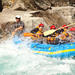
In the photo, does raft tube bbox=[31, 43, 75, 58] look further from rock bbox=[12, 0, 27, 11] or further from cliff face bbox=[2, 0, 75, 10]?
cliff face bbox=[2, 0, 75, 10]

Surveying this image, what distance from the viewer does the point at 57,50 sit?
464 cm

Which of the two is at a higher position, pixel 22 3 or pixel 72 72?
pixel 22 3

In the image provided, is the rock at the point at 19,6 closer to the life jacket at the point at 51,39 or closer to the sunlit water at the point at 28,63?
the sunlit water at the point at 28,63

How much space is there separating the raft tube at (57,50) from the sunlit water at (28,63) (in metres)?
0.14

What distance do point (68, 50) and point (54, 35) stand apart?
0.73 m

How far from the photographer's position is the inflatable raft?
4.57 metres

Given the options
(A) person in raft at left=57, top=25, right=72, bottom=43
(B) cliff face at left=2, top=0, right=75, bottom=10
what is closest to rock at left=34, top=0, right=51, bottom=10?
Result: (B) cliff face at left=2, top=0, right=75, bottom=10

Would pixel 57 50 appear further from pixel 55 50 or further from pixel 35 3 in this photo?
pixel 35 3

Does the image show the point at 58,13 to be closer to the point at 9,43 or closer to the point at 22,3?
the point at 22,3

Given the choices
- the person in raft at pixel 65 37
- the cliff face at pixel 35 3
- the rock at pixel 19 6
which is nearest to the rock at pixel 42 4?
the cliff face at pixel 35 3

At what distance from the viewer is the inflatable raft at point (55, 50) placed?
15.0 ft

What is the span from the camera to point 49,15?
8.77 meters

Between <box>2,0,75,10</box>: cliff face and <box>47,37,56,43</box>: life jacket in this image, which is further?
<box>2,0,75,10</box>: cliff face

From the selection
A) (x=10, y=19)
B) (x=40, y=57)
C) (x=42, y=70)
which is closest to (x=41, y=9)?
(x=10, y=19)
